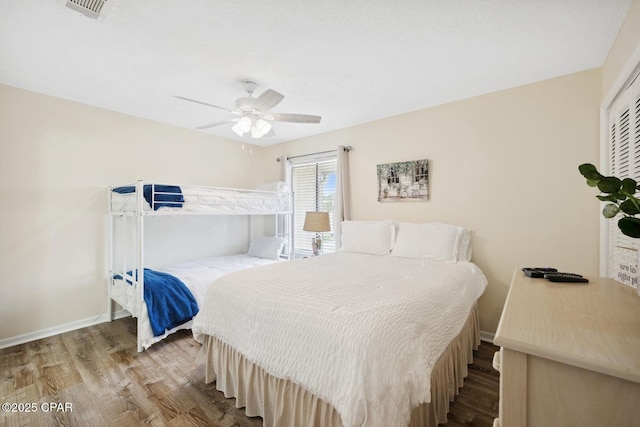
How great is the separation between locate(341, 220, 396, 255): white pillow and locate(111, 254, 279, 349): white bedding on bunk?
1.24 metres

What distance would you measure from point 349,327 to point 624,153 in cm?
212

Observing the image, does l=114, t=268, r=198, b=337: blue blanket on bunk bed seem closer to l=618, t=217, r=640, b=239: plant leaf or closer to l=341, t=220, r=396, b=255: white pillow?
l=341, t=220, r=396, b=255: white pillow

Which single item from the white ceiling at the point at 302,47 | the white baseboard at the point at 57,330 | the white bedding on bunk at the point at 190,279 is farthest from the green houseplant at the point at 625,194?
the white baseboard at the point at 57,330

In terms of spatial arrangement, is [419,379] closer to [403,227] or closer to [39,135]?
[403,227]

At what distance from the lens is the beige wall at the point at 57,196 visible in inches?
103

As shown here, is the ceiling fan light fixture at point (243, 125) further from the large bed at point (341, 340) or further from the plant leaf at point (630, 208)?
the plant leaf at point (630, 208)

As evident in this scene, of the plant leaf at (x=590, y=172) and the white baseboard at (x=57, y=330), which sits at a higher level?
the plant leaf at (x=590, y=172)

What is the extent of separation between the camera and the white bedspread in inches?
44.2

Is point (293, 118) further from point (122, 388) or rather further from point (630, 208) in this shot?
point (122, 388)

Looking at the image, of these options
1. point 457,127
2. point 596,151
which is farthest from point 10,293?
point 596,151

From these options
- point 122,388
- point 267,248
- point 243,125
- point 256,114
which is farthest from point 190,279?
point 256,114

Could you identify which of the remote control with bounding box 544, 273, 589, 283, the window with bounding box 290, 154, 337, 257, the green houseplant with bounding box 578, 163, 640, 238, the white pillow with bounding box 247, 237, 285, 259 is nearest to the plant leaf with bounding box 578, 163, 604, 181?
the green houseplant with bounding box 578, 163, 640, 238

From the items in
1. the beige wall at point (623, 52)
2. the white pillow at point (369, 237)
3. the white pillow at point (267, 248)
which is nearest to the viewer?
the beige wall at point (623, 52)

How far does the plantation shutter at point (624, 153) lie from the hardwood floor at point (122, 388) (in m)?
1.15
